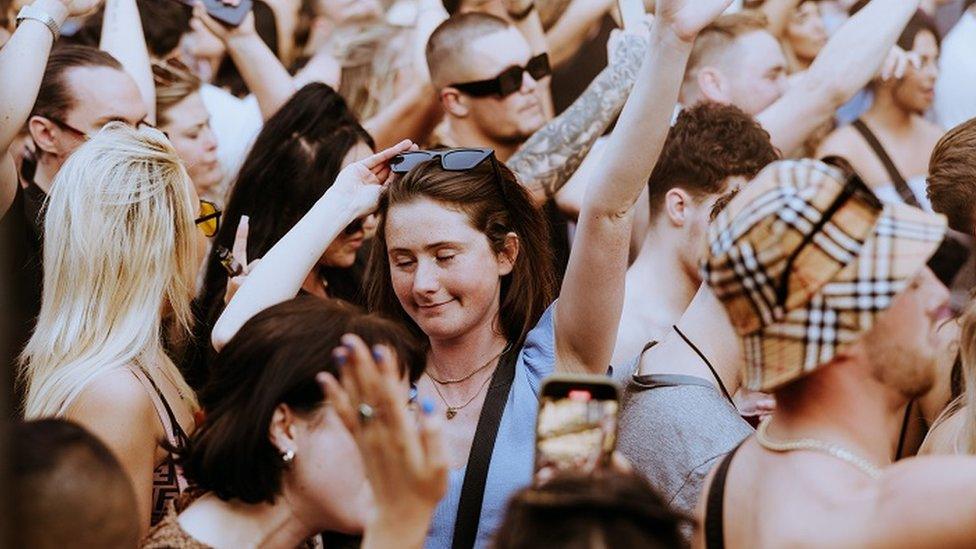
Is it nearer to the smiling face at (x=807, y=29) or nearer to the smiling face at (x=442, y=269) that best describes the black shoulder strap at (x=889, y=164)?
the smiling face at (x=807, y=29)

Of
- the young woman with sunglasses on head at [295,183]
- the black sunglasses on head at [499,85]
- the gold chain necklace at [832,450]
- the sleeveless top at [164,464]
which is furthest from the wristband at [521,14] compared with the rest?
the gold chain necklace at [832,450]

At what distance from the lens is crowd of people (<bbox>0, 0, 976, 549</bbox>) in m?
2.26

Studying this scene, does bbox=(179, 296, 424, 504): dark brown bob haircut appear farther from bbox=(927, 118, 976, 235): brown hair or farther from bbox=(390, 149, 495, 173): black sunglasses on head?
bbox=(927, 118, 976, 235): brown hair

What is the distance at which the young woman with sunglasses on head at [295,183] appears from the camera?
4465 mm

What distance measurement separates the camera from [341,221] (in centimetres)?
377

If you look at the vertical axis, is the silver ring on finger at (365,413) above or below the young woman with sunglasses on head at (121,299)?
above

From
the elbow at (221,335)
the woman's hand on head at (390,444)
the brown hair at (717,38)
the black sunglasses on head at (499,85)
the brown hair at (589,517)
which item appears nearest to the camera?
the brown hair at (589,517)

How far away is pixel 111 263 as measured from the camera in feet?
11.4

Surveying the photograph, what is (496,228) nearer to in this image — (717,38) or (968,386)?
(968,386)

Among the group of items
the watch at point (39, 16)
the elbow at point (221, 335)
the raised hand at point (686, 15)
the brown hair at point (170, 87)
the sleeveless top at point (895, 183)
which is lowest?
the sleeveless top at point (895, 183)

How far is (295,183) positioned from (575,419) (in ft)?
8.09

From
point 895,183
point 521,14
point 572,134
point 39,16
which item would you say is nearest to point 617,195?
point 572,134

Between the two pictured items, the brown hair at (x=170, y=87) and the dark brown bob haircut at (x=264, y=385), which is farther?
the brown hair at (x=170, y=87)

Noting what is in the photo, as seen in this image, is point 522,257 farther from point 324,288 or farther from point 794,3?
point 794,3
